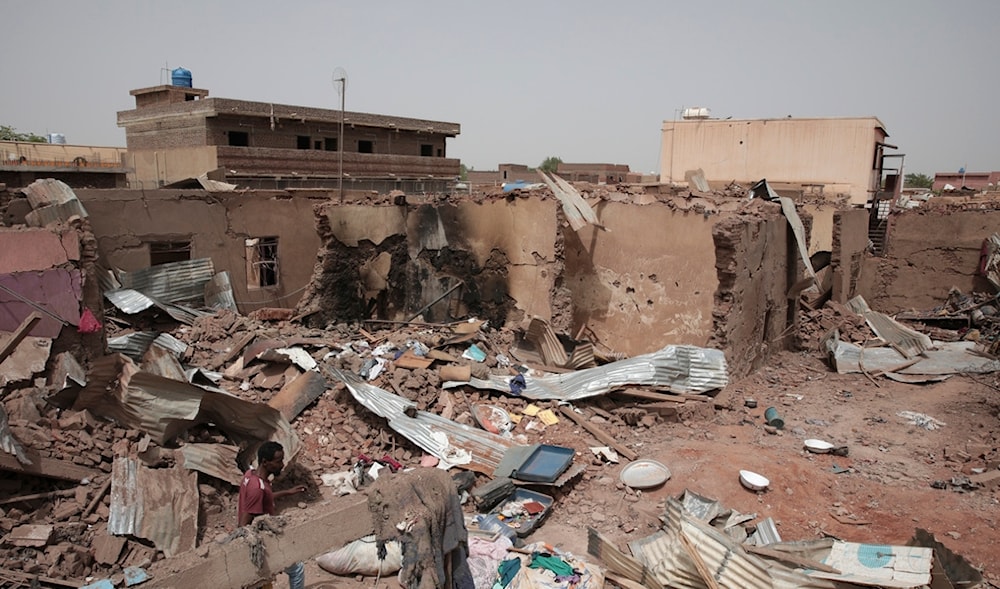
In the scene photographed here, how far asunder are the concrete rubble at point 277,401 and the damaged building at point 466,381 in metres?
0.03

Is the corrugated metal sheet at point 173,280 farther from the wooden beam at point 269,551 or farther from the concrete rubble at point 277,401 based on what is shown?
the wooden beam at point 269,551

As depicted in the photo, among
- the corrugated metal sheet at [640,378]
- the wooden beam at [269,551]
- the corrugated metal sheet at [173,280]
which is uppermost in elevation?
the corrugated metal sheet at [173,280]

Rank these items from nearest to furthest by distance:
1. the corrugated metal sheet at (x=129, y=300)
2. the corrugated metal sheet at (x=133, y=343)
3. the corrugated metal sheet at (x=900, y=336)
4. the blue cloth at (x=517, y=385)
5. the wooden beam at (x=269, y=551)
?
1. the wooden beam at (x=269, y=551)
2. the blue cloth at (x=517, y=385)
3. the corrugated metal sheet at (x=133, y=343)
4. the corrugated metal sheet at (x=129, y=300)
5. the corrugated metal sheet at (x=900, y=336)

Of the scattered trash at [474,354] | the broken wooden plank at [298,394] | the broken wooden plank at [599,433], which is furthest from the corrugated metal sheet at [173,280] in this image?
the broken wooden plank at [599,433]

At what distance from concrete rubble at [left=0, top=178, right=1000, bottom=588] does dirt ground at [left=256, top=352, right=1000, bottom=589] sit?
286 millimetres

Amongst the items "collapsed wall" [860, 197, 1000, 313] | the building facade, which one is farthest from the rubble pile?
the building facade

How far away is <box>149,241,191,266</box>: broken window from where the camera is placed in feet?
38.5

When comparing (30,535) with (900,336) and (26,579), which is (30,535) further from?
(900,336)

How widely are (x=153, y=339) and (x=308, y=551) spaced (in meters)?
7.14

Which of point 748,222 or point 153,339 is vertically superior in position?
point 748,222

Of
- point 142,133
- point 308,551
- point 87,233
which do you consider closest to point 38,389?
point 87,233

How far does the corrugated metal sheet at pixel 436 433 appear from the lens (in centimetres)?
742

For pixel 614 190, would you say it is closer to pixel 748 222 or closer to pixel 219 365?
pixel 748 222

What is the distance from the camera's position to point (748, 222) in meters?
9.81
